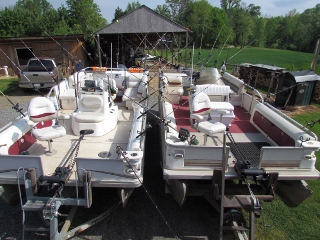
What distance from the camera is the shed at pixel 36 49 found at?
55.4ft

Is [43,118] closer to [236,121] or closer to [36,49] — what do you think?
[236,121]

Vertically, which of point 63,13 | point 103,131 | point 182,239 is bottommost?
point 182,239

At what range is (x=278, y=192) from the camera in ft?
13.7

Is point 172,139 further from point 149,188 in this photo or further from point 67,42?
point 67,42

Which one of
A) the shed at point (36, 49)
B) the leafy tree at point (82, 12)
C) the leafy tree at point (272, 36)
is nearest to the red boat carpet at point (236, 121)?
the leafy tree at point (272, 36)

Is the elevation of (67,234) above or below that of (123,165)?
below

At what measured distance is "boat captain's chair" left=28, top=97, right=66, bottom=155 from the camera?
176 inches

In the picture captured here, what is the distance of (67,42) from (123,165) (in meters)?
16.6

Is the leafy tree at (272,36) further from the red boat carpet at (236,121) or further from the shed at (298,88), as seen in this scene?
the red boat carpet at (236,121)

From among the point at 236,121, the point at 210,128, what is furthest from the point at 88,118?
the point at 236,121

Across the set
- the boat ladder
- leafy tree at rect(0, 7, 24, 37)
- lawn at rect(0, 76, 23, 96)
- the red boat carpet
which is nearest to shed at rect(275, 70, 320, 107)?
the red boat carpet

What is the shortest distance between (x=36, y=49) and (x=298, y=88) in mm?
15893

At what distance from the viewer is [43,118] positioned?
492 centimetres

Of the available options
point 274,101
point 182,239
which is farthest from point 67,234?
point 274,101
